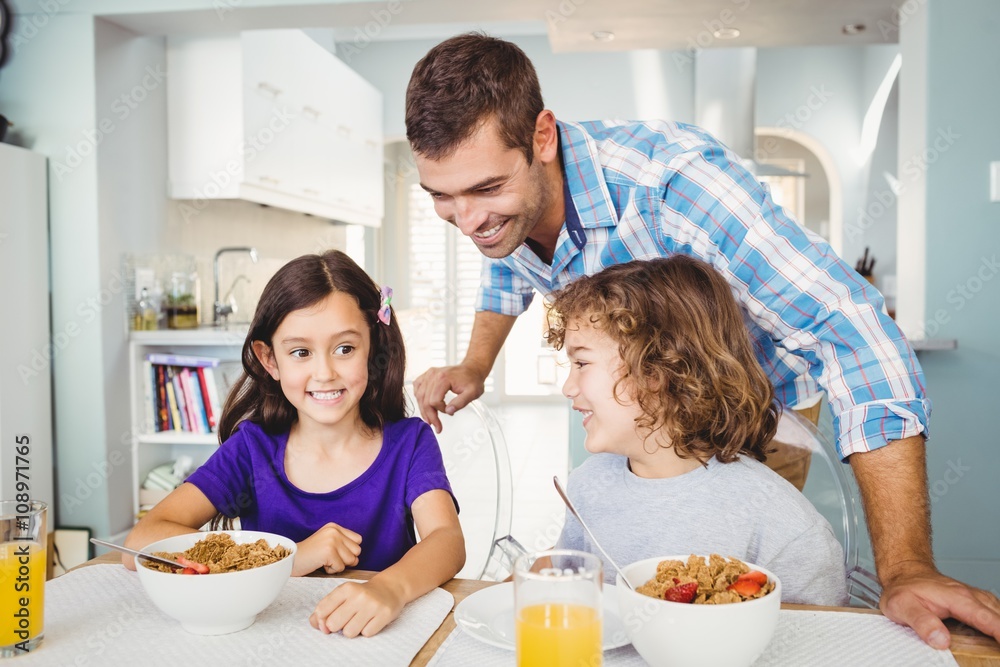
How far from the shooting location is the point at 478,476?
1508mm

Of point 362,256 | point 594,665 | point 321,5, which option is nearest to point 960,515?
point 594,665

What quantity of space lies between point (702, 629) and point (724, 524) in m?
0.45

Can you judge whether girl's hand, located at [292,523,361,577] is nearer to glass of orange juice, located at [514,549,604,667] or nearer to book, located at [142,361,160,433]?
glass of orange juice, located at [514,549,604,667]

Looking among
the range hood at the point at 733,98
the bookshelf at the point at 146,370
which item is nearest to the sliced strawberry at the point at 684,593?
the bookshelf at the point at 146,370

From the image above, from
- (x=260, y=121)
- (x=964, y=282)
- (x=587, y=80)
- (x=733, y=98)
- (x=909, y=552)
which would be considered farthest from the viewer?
(x=587, y=80)

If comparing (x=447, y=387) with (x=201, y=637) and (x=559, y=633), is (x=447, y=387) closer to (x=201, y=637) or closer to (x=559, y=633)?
(x=201, y=637)

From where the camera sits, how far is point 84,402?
3.20 meters

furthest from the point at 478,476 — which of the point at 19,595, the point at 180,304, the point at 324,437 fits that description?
the point at 180,304

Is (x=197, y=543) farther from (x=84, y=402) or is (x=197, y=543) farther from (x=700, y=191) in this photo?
(x=84, y=402)

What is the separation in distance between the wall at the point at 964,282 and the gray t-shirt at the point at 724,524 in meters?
1.91

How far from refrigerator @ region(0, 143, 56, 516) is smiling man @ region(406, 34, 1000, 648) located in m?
1.98

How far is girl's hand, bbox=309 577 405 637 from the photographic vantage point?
33.6 inches

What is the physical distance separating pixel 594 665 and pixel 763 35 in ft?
11.5

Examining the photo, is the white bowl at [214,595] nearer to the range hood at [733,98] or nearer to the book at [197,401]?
the book at [197,401]
